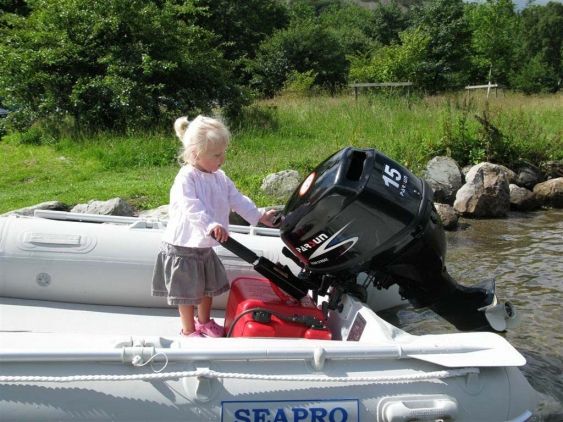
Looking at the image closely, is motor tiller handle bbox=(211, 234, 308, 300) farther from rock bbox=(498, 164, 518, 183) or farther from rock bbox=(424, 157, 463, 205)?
rock bbox=(498, 164, 518, 183)

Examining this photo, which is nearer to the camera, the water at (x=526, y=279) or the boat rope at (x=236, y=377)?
the boat rope at (x=236, y=377)

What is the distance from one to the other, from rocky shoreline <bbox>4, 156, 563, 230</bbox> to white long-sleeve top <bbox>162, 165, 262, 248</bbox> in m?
4.14

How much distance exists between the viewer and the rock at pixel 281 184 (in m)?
7.36

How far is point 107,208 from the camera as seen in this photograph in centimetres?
609

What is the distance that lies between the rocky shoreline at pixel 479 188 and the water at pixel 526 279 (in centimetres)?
23

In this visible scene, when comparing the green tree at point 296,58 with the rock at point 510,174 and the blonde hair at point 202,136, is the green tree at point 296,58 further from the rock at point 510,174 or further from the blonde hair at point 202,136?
the blonde hair at point 202,136

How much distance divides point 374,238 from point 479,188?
18.9ft

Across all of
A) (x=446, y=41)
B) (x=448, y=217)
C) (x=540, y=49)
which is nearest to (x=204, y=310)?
(x=448, y=217)

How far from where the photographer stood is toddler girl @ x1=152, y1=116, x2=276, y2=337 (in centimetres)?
293

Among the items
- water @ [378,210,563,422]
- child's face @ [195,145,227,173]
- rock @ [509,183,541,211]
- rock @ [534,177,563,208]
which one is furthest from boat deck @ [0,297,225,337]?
rock @ [534,177,563,208]

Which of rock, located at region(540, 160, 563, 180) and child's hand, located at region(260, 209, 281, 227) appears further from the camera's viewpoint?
rock, located at region(540, 160, 563, 180)

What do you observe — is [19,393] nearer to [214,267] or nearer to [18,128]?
[214,267]

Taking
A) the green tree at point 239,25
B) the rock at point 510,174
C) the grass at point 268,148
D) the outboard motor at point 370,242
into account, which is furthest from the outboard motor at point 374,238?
the green tree at point 239,25

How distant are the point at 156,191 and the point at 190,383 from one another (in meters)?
5.06
